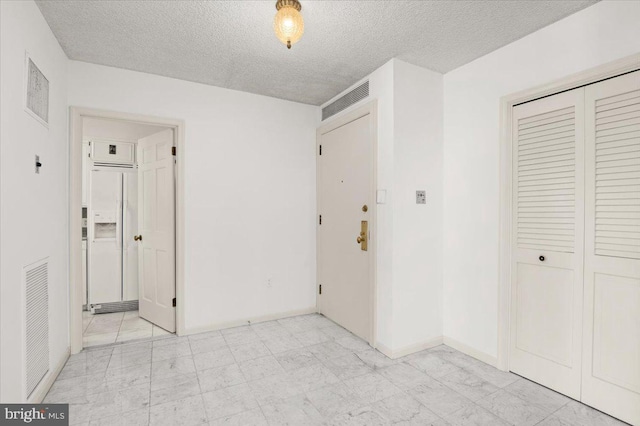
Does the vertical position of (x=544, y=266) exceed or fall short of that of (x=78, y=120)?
it falls short

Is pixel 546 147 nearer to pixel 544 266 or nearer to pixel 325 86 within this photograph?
pixel 544 266

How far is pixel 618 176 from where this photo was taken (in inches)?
74.3

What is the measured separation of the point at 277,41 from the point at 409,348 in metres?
2.81

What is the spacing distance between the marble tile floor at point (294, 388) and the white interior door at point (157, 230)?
0.51 m

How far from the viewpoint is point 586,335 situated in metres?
2.02

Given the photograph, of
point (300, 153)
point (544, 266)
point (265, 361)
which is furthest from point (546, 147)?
point (265, 361)

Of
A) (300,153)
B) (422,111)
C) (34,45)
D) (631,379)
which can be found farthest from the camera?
(300,153)

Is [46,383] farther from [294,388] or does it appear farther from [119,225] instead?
[119,225]

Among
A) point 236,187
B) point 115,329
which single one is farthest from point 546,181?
point 115,329

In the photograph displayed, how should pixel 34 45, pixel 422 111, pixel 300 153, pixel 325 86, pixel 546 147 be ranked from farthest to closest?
pixel 300 153
pixel 325 86
pixel 422 111
pixel 546 147
pixel 34 45

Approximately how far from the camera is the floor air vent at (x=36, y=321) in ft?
6.05

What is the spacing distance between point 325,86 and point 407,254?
1.93 m

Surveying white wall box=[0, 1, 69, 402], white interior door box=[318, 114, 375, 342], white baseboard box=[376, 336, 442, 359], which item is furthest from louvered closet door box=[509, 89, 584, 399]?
white wall box=[0, 1, 69, 402]

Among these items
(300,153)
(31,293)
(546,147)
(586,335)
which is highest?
(300,153)
